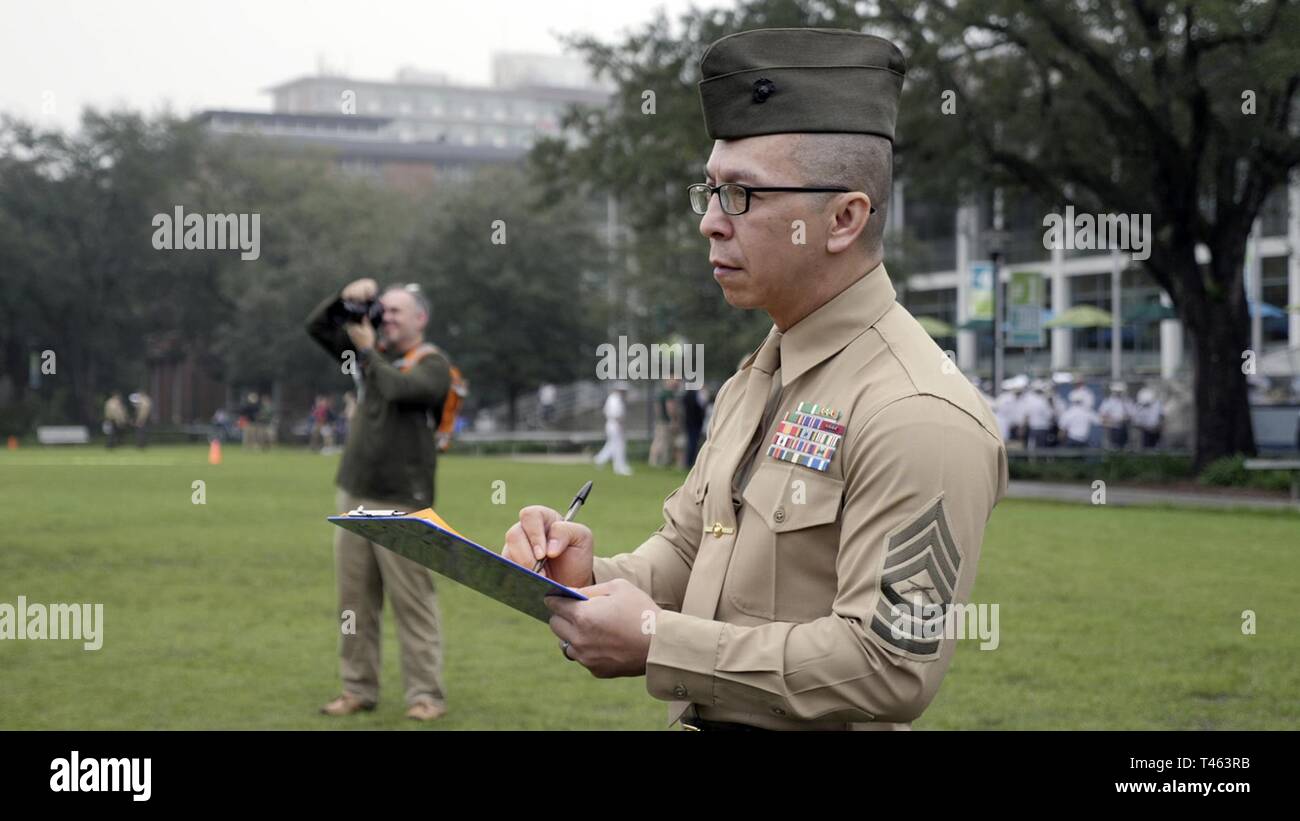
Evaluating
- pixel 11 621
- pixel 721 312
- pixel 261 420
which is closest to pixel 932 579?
pixel 11 621

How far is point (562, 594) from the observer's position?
280 cm

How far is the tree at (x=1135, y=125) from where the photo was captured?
25.8 metres

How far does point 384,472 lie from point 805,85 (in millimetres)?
6150

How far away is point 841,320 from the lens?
298cm

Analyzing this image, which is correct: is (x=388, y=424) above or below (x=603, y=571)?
above

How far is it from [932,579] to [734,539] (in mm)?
479

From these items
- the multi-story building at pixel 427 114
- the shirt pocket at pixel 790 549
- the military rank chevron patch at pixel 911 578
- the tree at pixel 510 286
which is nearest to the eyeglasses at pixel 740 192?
the shirt pocket at pixel 790 549

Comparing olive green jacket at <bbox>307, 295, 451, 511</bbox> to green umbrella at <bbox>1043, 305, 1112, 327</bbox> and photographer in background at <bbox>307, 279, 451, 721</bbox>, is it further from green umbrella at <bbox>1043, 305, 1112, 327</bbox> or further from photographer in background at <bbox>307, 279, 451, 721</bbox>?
green umbrella at <bbox>1043, 305, 1112, 327</bbox>

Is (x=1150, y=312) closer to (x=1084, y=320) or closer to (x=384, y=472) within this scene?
(x=1084, y=320)

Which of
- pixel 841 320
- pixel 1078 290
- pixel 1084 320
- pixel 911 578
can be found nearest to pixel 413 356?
pixel 841 320

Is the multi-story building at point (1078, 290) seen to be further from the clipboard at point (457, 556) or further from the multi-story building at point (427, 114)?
the multi-story building at point (427, 114)

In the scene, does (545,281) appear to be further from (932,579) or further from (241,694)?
(932,579)

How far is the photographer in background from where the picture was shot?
8.65m

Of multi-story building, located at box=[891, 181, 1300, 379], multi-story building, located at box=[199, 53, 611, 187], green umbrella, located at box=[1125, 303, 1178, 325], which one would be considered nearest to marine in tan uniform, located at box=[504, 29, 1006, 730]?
green umbrella, located at box=[1125, 303, 1178, 325]
